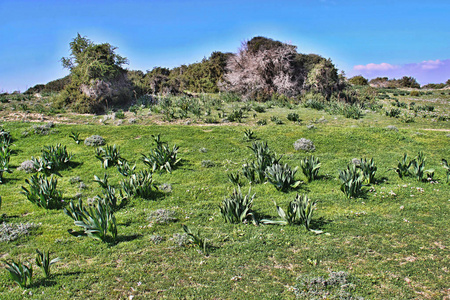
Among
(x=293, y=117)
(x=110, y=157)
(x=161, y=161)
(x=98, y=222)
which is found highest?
(x=293, y=117)

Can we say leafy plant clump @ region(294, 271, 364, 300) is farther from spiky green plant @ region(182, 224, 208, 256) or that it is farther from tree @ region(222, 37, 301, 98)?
tree @ region(222, 37, 301, 98)

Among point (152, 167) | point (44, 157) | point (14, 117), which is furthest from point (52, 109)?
point (152, 167)

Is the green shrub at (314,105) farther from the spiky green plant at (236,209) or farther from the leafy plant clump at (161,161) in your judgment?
the spiky green plant at (236,209)

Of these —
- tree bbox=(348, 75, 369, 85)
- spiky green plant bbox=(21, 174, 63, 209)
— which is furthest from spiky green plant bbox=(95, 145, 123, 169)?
tree bbox=(348, 75, 369, 85)

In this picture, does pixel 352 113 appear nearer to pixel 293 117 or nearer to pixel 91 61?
pixel 293 117

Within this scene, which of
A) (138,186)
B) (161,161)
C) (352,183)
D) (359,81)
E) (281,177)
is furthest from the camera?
(359,81)

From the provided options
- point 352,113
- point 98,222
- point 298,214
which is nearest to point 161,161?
point 98,222

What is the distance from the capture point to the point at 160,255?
18.4 ft

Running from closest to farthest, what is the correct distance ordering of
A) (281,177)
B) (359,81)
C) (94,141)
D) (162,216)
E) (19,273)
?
(19,273), (162,216), (281,177), (94,141), (359,81)

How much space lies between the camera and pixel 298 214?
6.42 metres

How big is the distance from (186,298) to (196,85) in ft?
119

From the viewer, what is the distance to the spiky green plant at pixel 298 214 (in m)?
6.31

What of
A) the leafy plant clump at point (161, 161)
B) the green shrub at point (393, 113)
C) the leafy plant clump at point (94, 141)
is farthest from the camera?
the green shrub at point (393, 113)

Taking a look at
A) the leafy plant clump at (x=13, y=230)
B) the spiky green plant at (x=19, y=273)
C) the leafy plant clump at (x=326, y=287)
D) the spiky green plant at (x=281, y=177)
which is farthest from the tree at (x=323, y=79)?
the spiky green plant at (x=19, y=273)
